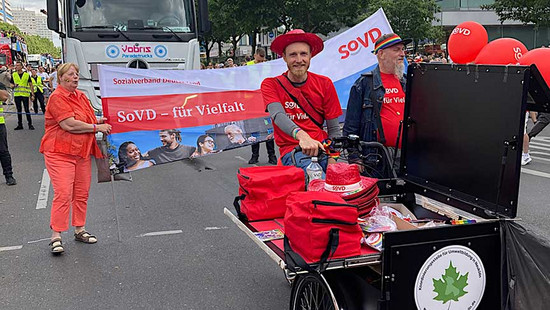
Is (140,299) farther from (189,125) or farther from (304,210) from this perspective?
(189,125)

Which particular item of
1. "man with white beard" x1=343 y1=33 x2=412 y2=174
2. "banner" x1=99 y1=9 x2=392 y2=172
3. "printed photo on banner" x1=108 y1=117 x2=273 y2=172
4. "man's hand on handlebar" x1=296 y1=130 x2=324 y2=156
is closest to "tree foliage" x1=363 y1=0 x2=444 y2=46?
"banner" x1=99 y1=9 x2=392 y2=172

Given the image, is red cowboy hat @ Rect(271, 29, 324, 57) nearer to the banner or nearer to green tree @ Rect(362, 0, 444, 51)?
the banner

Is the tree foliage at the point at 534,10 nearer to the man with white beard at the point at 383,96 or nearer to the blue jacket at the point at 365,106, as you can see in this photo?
the man with white beard at the point at 383,96

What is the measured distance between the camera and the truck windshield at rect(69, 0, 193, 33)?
1024 cm

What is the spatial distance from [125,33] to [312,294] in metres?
8.42

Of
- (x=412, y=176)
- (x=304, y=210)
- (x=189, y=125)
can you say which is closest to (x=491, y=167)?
(x=412, y=176)

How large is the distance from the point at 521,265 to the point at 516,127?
709mm

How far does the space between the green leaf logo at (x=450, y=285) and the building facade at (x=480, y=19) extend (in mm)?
48420

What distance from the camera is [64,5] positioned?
399 inches

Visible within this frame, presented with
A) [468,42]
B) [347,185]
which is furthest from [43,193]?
[468,42]

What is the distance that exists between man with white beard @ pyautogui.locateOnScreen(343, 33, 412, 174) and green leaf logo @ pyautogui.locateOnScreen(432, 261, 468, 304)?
170 cm

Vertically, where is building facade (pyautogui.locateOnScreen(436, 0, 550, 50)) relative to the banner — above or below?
above

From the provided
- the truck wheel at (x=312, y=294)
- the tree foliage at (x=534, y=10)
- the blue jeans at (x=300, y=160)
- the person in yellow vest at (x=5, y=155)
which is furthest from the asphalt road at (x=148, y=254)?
the tree foliage at (x=534, y=10)

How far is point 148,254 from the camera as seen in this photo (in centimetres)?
555
